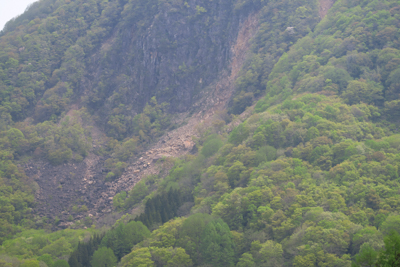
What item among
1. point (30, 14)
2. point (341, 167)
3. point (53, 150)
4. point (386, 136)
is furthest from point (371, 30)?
point (30, 14)

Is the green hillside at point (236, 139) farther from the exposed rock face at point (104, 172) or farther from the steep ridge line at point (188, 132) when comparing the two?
the steep ridge line at point (188, 132)

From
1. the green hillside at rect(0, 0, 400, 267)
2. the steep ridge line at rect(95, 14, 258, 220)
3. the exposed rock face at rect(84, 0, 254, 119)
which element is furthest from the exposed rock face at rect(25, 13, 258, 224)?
the exposed rock face at rect(84, 0, 254, 119)

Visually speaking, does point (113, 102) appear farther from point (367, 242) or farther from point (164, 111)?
point (367, 242)

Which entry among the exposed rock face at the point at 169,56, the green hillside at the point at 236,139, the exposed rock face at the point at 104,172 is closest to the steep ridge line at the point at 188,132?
the exposed rock face at the point at 104,172

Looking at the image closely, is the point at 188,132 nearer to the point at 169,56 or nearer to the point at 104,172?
the point at 104,172

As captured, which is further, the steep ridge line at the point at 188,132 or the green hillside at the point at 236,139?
the steep ridge line at the point at 188,132

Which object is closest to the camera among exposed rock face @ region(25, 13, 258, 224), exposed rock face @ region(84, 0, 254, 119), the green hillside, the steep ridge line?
the green hillside

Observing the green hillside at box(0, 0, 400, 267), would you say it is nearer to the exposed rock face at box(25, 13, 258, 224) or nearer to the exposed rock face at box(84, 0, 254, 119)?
the exposed rock face at box(84, 0, 254, 119)

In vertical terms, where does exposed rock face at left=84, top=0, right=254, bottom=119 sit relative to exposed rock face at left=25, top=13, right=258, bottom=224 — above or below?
above

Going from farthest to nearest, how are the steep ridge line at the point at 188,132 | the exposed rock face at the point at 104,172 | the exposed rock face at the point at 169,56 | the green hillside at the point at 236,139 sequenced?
the exposed rock face at the point at 169,56
the steep ridge line at the point at 188,132
the exposed rock face at the point at 104,172
the green hillside at the point at 236,139
